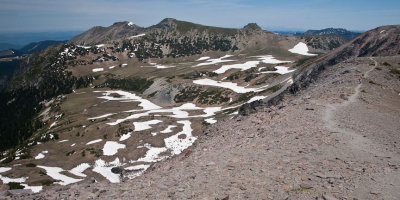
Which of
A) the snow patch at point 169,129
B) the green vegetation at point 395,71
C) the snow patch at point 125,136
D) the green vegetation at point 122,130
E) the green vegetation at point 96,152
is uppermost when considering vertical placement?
the green vegetation at point 395,71

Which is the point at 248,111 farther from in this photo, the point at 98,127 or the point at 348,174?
the point at 98,127

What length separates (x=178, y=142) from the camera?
55406 mm

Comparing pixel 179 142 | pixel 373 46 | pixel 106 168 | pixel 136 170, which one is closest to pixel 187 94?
pixel 179 142

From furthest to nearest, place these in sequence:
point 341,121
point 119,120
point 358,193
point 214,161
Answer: point 119,120 → point 341,121 → point 214,161 → point 358,193

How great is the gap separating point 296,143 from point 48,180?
3949 centimetres

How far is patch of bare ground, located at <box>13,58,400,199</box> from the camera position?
1188cm

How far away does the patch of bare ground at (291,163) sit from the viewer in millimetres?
11875

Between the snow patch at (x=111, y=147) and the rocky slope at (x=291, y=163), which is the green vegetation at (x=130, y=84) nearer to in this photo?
the snow patch at (x=111, y=147)

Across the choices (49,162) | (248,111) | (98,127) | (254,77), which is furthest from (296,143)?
(254,77)

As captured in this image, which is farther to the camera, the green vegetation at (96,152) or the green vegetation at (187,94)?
the green vegetation at (187,94)

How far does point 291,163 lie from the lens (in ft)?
47.9

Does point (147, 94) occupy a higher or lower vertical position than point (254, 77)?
lower

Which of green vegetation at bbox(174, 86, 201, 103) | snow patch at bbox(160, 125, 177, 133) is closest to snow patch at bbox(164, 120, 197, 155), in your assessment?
snow patch at bbox(160, 125, 177, 133)

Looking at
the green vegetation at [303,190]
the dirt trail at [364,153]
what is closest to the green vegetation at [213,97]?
the dirt trail at [364,153]
